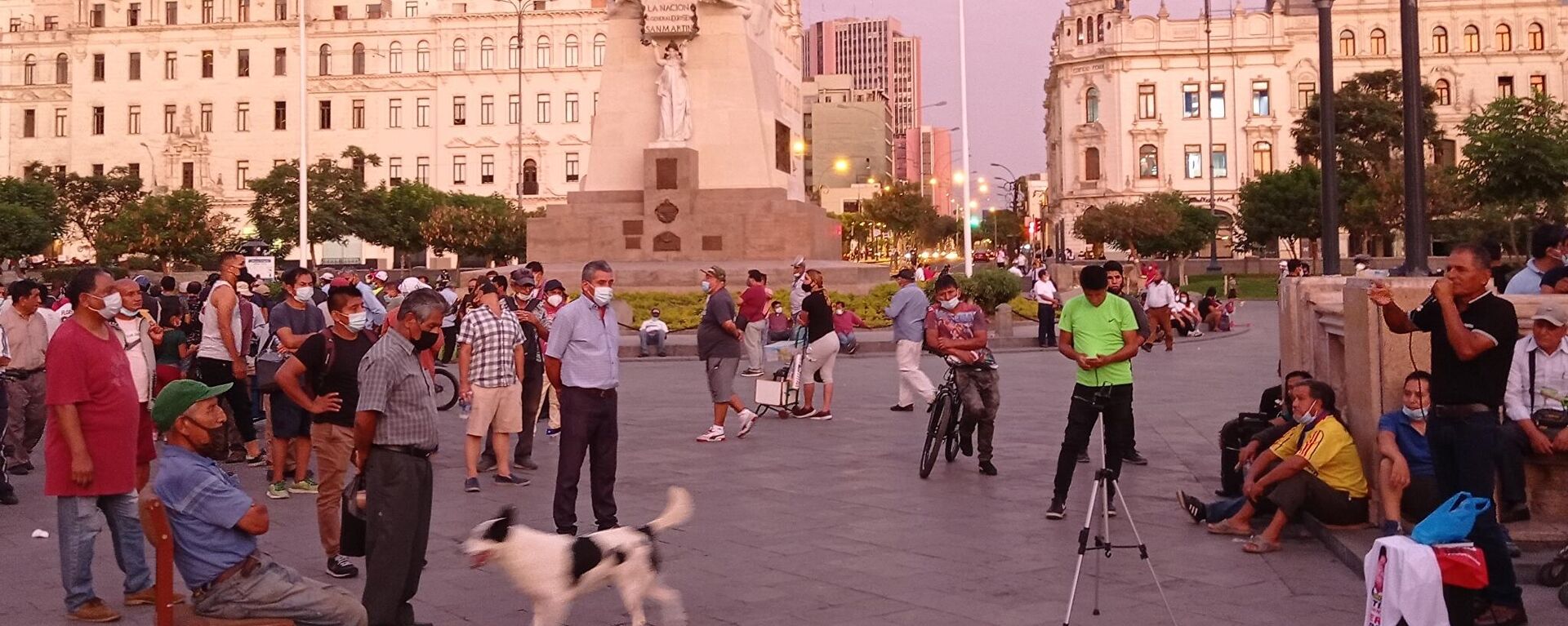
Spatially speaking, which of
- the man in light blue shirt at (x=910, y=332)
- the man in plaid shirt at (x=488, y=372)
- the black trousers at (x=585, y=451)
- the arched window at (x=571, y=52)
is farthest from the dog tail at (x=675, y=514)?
the arched window at (x=571, y=52)

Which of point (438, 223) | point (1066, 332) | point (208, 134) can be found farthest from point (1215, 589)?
point (208, 134)

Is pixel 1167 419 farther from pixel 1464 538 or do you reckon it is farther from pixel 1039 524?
pixel 1464 538

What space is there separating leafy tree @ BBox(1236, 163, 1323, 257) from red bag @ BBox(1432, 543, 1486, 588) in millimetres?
62966

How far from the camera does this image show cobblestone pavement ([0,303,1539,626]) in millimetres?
7168

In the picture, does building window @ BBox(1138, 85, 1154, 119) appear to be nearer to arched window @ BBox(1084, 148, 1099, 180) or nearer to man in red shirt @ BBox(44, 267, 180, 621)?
arched window @ BBox(1084, 148, 1099, 180)

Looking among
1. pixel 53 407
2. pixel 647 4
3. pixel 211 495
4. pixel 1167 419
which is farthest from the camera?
pixel 647 4

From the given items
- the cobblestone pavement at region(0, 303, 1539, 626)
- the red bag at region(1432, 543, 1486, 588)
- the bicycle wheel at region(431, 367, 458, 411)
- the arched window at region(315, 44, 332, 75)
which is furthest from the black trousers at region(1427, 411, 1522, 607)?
the arched window at region(315, 44, 332, 75)

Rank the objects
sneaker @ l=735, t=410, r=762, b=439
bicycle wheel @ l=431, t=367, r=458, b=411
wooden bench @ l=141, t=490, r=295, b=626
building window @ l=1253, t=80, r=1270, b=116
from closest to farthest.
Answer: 1. wooden bench @ l=141, t=490, r=295, b=626
2. sneaker @ l=735, t=410, r=762, b=439
3. bicycle wheel @ l=431, t=367, r=458, b=411
4. building window @ l=1253, t=80, r=1270, b=116

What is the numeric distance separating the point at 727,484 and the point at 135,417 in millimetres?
4793

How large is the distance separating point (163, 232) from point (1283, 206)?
4996 cm

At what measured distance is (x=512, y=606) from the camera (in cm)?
726

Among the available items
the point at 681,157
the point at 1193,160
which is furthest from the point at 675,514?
the point at 1193,160

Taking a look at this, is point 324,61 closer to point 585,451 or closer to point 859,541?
point 585,451

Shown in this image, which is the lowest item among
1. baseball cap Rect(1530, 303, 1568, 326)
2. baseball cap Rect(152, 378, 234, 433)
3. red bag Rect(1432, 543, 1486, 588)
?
red bag Rect(1432, 543, 1486, 588)
